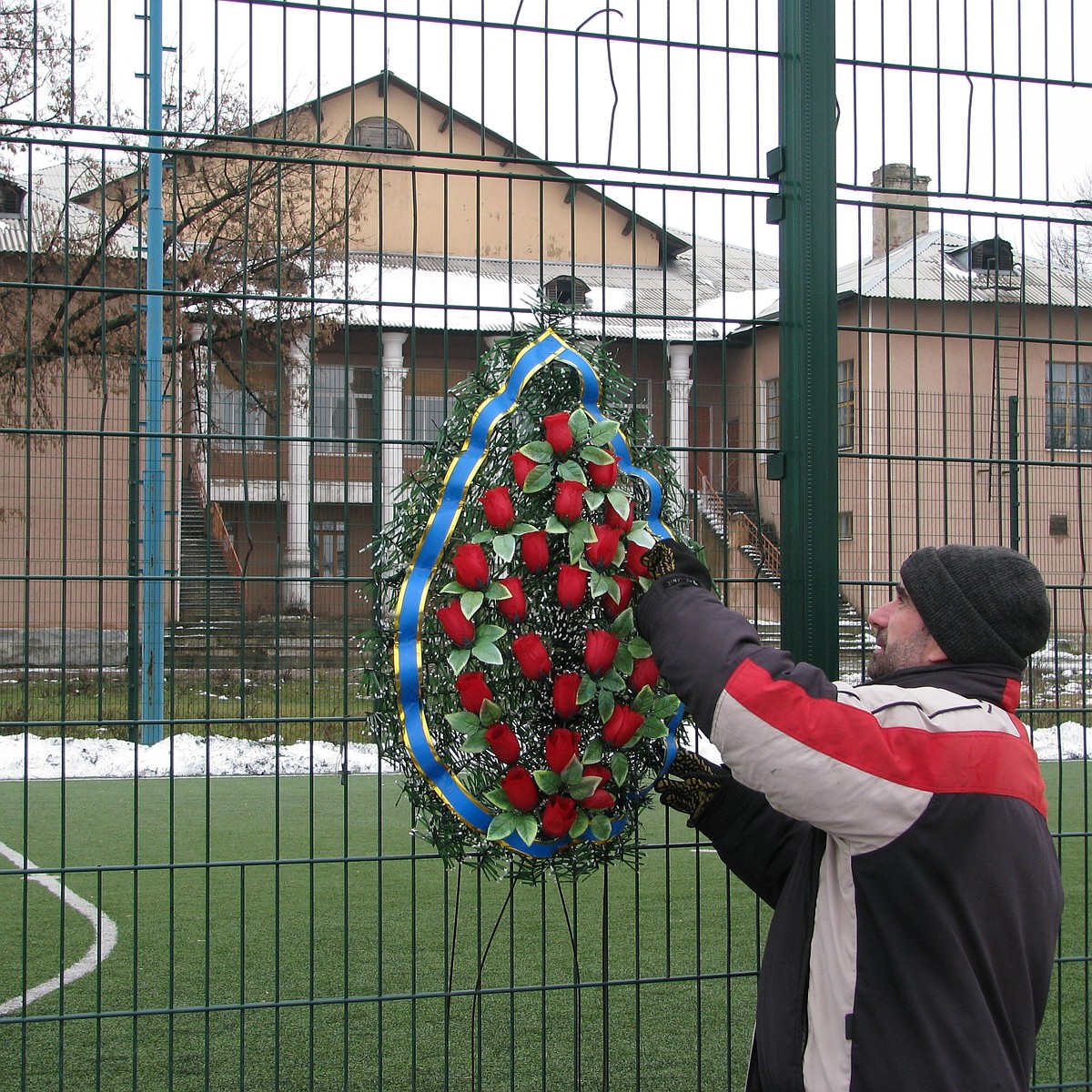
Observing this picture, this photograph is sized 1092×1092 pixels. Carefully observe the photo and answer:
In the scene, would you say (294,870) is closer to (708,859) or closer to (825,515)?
(708,859)

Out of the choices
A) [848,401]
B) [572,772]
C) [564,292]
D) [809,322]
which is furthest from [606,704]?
[848,401]

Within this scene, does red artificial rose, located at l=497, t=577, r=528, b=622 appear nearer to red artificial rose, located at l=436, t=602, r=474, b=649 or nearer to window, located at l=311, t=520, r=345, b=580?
red artificial rose, located at l=436, t=602, r=474, b=649

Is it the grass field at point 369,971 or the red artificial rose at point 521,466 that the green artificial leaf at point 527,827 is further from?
the red artificial rose at point 521,466

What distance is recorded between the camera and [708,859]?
7.04 metres

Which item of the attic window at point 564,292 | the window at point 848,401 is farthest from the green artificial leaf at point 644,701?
the window at point 848,401

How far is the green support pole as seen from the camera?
10.6ft

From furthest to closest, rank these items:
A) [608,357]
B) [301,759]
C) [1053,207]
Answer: [301,759] → [1053,207] → [608,357]

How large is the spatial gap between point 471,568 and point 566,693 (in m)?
0.33

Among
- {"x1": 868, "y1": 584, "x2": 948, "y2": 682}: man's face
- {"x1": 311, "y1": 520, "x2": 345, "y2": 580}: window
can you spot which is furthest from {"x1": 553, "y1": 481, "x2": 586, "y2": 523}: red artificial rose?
{"x1": 311, "y1": 520, "x2": 345, "y2": 580}: window

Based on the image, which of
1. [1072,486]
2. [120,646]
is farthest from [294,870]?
[1072,486]

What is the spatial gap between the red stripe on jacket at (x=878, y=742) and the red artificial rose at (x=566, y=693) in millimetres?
562

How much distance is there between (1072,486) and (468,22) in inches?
106

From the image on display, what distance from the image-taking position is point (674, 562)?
2512 mm

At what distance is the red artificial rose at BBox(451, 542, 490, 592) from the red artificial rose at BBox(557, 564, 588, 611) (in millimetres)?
160
